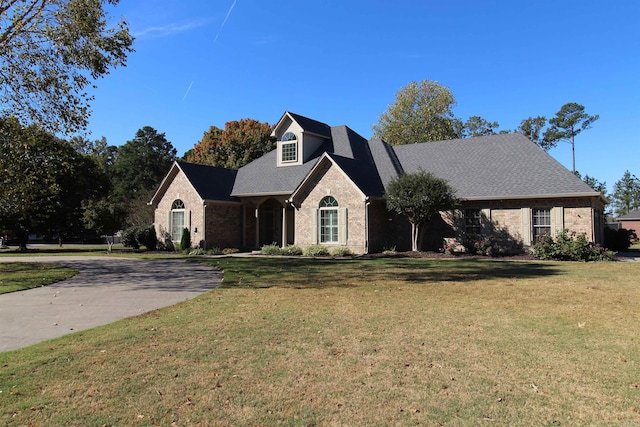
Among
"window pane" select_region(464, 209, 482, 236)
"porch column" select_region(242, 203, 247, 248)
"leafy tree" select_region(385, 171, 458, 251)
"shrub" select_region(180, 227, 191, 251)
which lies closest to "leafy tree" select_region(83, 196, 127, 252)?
"shrub" select_region(180, 227, 191, 251)

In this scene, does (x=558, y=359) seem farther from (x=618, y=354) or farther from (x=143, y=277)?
(x=143, y=277)

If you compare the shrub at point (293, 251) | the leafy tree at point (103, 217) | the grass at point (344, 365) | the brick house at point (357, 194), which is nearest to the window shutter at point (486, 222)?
the brick house at point (357, 194)

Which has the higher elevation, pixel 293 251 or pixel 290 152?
pixel 290 152

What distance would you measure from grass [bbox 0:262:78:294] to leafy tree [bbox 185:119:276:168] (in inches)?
1194

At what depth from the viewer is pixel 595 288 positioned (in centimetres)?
1123

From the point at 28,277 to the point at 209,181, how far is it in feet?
48.7

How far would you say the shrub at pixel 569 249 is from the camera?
1908 cm

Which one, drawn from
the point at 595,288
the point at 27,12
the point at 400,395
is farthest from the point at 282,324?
the point at 27,12

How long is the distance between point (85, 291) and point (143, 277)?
9.90ft

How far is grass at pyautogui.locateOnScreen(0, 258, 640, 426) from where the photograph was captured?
165 inches

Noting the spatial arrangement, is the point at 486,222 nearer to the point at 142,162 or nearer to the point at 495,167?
the point at 495,167

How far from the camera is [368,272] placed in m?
15.4

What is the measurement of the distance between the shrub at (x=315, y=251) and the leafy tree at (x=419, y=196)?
12.8 feet

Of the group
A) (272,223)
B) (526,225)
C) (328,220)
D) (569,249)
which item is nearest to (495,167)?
(526,225)
